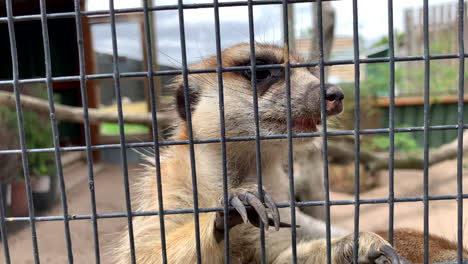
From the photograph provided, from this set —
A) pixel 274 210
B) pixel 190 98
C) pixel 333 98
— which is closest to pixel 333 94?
pixel 333 98

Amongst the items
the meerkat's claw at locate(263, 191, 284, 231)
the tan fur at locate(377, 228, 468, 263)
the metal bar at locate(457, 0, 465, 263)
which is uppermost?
the metal bar at locate(457, 0, 465, 263)

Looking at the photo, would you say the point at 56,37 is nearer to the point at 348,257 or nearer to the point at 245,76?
the point at 245,76

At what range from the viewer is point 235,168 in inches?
119

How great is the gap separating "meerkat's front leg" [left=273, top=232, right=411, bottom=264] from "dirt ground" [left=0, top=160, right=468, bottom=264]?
4.98 ft

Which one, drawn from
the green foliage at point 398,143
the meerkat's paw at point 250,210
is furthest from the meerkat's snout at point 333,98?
the green foliage at point 398,143

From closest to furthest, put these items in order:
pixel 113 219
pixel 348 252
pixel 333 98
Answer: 1. pixel 333 98
2. pixel 348 252
3. pixel 113 219

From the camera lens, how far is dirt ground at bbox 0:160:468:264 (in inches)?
171

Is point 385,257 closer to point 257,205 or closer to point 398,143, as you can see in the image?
point 257,205

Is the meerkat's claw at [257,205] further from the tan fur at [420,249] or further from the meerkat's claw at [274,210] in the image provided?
the tan fur at [420,249]

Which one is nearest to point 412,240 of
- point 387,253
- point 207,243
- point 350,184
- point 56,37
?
point 387,253

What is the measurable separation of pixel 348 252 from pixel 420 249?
0.67 metres

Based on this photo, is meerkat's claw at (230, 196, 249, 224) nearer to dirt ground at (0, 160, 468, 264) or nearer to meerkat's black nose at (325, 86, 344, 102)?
meerkat's black nose at (325, 86, 344, 102)

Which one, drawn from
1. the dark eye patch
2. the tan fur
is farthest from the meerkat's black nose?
the tan fur

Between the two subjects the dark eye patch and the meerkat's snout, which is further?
the dark eye patch
